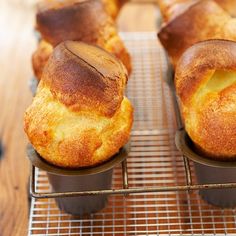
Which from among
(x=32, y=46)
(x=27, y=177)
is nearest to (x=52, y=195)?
(x=27, y=177)

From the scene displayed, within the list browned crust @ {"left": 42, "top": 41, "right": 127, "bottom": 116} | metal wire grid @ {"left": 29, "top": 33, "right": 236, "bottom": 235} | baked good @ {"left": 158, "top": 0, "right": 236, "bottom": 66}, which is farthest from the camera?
baked good @ {"left": 158, "top": 0, "right": 236, "bottom": 66}

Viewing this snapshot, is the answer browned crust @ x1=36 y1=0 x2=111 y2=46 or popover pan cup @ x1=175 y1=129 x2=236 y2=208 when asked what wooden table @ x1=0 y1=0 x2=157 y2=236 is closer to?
browned crust @ x1=36 y1=0 x2=111 y2=46

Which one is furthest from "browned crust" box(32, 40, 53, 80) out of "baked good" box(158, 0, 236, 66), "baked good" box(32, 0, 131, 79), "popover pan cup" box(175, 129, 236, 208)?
"popover pan cup" box(175, 129, 236, 208)

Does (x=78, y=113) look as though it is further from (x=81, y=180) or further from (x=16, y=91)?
(x=16, y=91)

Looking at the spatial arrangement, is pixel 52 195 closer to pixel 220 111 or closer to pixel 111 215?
pixel 111 215

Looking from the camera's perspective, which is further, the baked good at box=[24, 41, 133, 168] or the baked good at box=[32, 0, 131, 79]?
the baked good at box=[32, 0, 131, 79]

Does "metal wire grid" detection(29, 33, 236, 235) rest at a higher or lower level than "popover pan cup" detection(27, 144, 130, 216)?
lower
